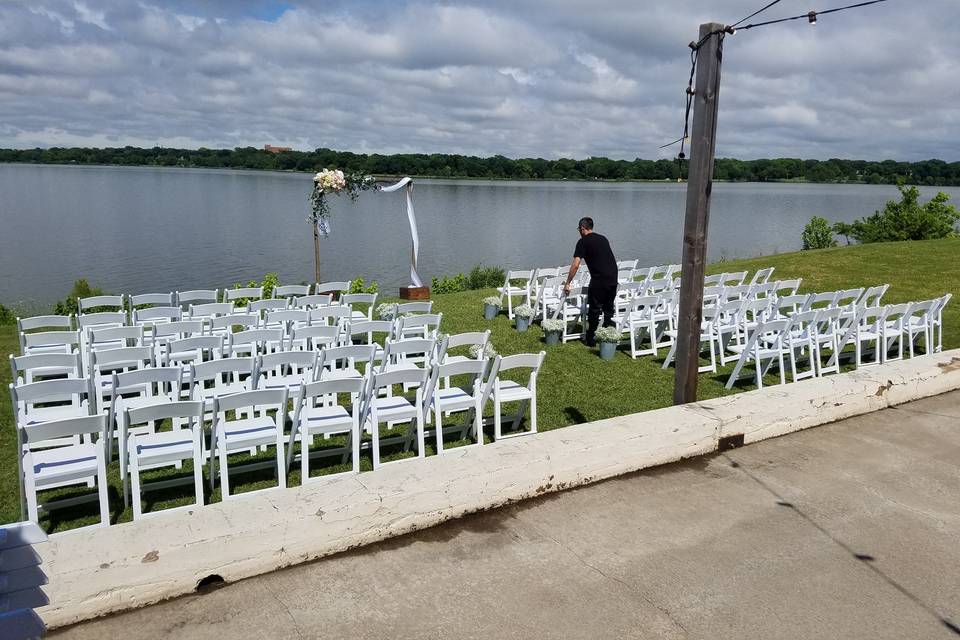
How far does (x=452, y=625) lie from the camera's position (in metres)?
3.06

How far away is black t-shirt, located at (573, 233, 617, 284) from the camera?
915 cm

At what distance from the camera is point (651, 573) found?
3500 millimetres

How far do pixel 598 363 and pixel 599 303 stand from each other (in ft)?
3.42

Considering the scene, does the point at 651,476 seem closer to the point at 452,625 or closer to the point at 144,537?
the point at 452,625

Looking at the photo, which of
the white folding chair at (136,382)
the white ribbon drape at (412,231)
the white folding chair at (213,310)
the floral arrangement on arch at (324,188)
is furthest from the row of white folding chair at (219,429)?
the white ribbon drape at (412,231)

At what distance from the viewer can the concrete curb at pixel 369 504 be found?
312 centimetres

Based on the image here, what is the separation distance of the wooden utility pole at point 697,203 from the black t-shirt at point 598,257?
10.7 ft

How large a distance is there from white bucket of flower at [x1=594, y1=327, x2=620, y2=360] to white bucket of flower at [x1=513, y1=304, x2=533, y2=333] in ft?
5.04

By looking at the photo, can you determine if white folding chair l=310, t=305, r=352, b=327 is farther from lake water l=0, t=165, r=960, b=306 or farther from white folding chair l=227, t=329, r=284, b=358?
lake water l=0, t=165, r=960, b=306

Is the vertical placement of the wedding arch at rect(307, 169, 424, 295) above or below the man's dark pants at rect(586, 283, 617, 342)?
above

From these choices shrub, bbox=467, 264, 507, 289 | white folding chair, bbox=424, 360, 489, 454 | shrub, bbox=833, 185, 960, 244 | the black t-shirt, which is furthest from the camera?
shrub, bbox=833, 185, 960, 244

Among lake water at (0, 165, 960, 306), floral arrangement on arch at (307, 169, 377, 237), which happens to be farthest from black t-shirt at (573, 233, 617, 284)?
lake water at (0, 165, 960, 306)

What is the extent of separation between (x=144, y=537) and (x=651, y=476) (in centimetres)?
288

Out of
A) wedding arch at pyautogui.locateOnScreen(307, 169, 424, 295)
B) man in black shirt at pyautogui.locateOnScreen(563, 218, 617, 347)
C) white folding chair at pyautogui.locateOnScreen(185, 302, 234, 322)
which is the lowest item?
white folding chair at pyautogui.locateOnScreen(185, 302, 234, 322)
